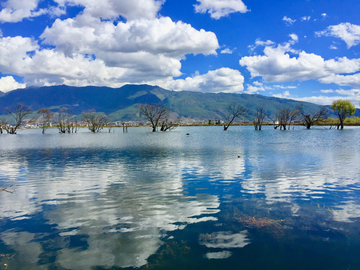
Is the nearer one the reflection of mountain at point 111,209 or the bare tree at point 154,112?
the reflection of mountain at point 111,209

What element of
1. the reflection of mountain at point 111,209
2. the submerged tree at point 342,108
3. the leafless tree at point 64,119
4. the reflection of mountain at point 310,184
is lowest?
the reflection of mountain at point 111,209

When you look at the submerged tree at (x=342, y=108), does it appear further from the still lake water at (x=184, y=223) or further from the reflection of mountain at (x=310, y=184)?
the still lake water at (x=184, y=223)

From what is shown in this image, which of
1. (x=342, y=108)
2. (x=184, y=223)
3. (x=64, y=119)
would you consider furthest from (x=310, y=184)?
(x=64, y=119)

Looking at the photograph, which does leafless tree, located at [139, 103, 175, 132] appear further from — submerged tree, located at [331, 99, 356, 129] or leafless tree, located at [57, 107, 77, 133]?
submerged tree, located at [331, 99, 356, 129]

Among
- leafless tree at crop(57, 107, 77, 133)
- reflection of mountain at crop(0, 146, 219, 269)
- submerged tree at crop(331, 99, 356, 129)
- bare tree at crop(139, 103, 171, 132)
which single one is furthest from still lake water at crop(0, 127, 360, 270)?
submerged tree at crop(331, 99, 356, 129)

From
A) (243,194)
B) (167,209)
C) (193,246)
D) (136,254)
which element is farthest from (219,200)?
(136,254)

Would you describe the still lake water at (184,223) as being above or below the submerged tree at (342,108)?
below

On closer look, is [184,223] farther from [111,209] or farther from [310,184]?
[310,184]

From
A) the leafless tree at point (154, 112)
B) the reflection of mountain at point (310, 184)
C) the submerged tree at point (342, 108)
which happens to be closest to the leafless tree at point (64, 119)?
the leafless tree at point (154, 112)

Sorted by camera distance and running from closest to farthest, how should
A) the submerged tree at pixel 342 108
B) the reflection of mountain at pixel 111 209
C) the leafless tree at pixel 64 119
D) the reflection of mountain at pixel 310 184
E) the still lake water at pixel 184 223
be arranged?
1. the still lake water at pixel 184 223
2. the reflection of mountain at pixel 111 209
3. the reflection of mountain at pixel 310 184
4. the leafless tree at pixel 64 119
5. the submerged tree at pixel 342 108

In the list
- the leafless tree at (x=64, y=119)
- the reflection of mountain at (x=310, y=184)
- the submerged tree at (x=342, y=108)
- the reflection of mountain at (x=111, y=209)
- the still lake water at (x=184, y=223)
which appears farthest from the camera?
the submerged tree at (x=342, y=108)

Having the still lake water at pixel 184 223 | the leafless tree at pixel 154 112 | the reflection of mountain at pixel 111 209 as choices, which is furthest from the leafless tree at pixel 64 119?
the still lake water at pixel 184 223

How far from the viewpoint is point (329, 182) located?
17609mm

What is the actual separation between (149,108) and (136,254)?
111414 mm
